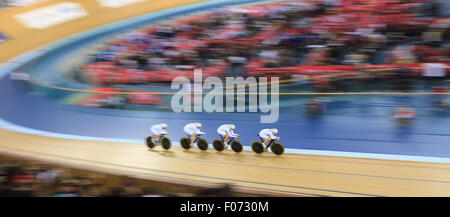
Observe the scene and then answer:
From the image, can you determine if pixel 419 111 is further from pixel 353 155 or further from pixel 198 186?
pixel 198 186

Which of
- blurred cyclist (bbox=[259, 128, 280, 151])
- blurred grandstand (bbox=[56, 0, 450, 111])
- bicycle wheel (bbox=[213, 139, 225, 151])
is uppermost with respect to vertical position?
blurred grandstand (bbox=[56, 0, 450, 111])

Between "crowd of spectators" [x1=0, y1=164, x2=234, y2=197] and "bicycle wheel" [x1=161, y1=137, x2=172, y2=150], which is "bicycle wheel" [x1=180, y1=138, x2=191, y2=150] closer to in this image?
"bicycle wheel" [x1=161, y1=137, x2=172, y2=150]

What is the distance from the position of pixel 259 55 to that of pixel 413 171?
18.9 feet

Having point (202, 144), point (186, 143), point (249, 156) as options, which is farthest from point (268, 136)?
point (186, 143)

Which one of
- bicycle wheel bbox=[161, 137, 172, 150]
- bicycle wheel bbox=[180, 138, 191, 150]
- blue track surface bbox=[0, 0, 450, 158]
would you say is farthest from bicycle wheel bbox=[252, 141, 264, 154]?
bicycle wheel bbox=[161, 137, 172, 150]

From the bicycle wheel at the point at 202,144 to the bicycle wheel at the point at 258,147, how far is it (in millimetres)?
813

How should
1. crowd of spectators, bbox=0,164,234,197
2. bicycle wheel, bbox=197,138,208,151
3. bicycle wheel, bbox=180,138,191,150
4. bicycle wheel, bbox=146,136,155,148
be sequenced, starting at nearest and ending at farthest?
1. crowd of spectators, bbox=0,164,234,197
2. bicycle wheel, bbox=197,138,208,151
3. bicycle wheel, bbox=180,138,191,150
4. bicycle wheel, bbox=146,136,155,148

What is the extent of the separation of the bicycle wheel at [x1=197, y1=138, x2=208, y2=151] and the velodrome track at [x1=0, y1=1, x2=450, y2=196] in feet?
0.32

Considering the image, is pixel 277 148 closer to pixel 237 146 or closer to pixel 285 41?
pixel 237 146

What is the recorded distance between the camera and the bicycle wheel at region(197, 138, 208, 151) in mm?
6402

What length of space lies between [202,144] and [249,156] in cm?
84

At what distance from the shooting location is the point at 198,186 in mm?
4543

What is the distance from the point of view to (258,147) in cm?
601

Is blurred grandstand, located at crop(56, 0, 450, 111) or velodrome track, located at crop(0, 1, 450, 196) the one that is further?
blurred grandstand, located at crop(56, 0, 450, 111)
